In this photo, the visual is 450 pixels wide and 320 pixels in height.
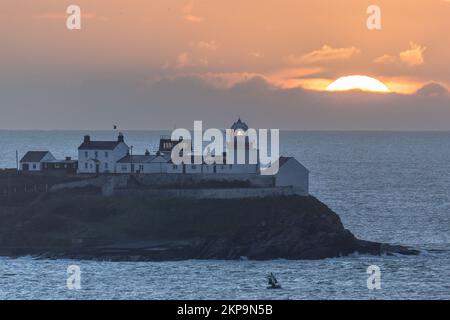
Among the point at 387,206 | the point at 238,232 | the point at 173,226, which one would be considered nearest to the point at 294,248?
the point at 238,232

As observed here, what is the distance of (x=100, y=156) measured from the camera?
106 meters

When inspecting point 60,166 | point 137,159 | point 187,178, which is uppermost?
point 137,159

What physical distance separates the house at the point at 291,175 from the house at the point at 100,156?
1687 centimetres

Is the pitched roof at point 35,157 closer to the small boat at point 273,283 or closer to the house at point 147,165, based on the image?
the house at point 147,165

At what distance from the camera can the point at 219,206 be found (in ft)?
306

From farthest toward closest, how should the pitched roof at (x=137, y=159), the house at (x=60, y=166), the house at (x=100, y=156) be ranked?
1. the house at (x=60, y=166)
2. the house at (x=100, y=156)
3. the pitched roof at (x=137, y=159)

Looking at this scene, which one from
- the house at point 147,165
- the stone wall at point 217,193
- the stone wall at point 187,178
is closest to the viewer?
the stone wall at point 217,193

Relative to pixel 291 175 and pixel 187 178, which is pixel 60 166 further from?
pixel 291 175

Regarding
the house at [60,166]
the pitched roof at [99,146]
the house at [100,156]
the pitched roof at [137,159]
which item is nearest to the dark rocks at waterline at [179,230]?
the pitched roof at [137,159]

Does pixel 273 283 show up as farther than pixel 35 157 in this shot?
No

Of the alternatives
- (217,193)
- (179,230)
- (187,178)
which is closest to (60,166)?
(187,178)

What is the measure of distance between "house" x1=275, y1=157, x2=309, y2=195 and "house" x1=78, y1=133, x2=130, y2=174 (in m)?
16.9

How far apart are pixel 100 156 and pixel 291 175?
63.6ft

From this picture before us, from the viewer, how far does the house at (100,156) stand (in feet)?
346
